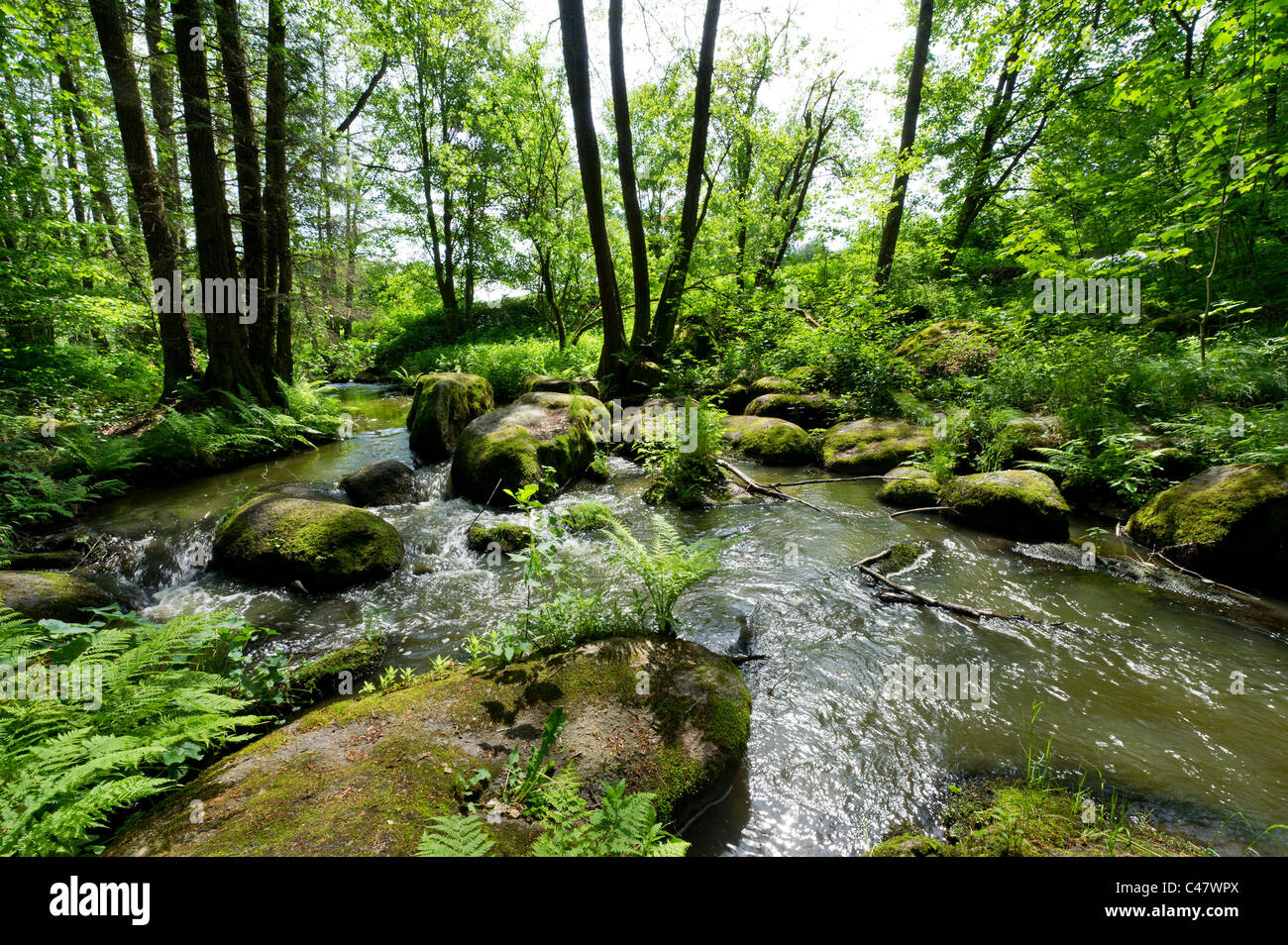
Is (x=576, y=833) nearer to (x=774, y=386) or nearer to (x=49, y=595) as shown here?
(x=49, y=595)

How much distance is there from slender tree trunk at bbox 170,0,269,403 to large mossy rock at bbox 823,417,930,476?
12.0 meters

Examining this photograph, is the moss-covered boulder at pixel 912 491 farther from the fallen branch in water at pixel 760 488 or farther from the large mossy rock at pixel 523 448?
the large mossy rock at pixel 523 448

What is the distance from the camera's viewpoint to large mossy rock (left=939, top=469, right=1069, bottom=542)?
5941 mm

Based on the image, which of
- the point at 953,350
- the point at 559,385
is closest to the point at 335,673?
the point at 559,385

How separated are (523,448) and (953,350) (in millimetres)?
9534

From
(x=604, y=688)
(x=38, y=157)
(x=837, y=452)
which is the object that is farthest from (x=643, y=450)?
(x=38, y=157)

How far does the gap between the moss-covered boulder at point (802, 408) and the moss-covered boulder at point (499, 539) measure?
6913 millimetres

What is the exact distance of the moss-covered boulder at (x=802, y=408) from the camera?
10.8 meters

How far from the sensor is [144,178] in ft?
30.1

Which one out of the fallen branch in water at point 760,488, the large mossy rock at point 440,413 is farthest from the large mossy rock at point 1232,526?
the large mossy rock at point 440,413

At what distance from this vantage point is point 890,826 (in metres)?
2.58

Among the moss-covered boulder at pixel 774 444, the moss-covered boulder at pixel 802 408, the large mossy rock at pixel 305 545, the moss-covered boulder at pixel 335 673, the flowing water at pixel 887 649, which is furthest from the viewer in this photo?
the moss-covered boulder at pixel 802 408

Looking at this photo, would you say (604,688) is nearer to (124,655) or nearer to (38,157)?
(124,655)

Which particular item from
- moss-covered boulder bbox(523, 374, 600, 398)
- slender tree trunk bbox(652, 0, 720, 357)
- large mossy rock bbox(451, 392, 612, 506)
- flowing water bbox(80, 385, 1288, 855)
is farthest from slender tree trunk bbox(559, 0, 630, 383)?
flowing water bbox(80, 385, 1288, 855)
